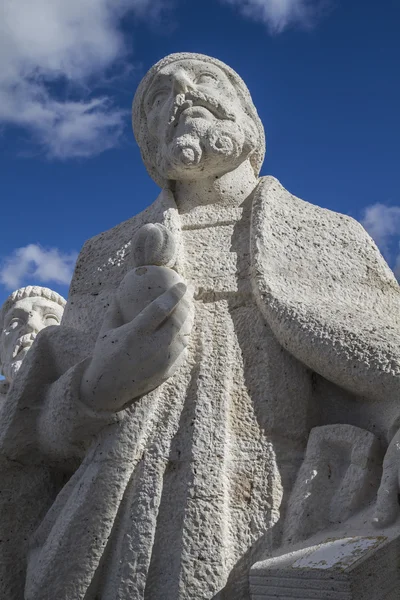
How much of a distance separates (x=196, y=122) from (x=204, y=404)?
128cm

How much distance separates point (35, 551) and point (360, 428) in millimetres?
1168

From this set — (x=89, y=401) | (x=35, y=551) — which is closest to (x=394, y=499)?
(x=89, y=401)

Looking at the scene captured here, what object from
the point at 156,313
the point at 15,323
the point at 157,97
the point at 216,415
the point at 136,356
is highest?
the point at 15,323

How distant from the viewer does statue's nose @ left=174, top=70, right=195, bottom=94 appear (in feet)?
A: 10.1

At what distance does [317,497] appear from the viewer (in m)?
2.21

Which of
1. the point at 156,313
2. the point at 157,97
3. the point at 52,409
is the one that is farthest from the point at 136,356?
the point at 157,97

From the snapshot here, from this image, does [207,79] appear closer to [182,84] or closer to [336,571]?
[182,84]

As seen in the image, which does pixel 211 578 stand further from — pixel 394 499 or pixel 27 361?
pixel 27 361

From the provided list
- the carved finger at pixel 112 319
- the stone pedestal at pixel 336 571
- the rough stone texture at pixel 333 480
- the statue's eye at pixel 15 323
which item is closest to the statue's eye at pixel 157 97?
the carved finger at pixel 112 319

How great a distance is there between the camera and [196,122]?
299cm

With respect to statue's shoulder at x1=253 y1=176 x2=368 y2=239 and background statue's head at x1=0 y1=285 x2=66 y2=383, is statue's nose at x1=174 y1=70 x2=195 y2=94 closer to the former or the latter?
statue's shoulder at x1=253 y1=176 x2=368 y2=239

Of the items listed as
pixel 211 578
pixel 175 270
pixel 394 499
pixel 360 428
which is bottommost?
pixel 211 578

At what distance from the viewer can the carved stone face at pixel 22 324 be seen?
495 cm

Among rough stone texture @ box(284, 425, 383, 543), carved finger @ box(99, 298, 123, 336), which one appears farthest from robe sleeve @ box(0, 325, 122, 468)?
rough stone texture @ box(284, 425, 383, 543)
